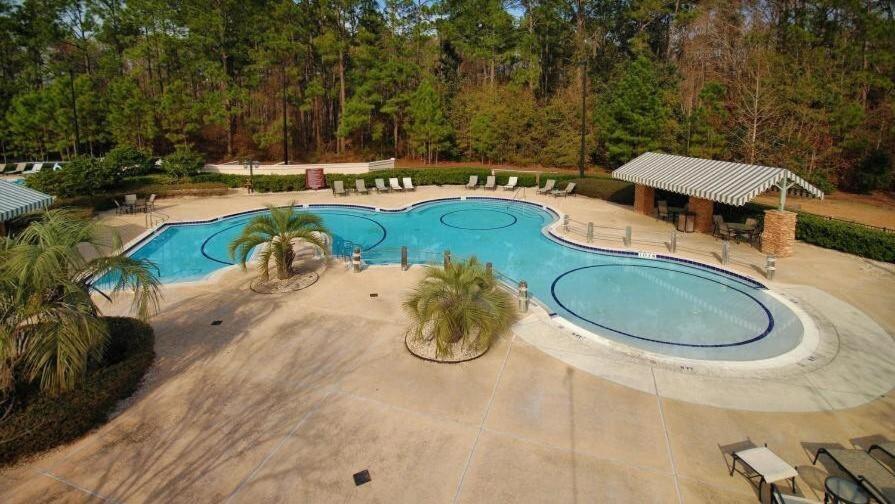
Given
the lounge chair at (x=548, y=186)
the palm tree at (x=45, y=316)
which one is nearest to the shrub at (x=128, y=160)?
the palm tree at (x=45, y=316)

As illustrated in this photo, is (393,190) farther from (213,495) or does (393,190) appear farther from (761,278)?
(213,495)

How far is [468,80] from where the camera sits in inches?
1590

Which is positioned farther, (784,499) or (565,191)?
(565,191)

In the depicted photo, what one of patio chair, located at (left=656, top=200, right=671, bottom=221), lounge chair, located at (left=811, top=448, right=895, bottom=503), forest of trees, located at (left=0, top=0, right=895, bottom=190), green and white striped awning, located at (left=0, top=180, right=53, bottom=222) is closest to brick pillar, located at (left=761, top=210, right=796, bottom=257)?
patio chair, located at (left=656, top=200, right=671, bottom=221)

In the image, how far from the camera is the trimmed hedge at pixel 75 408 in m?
6.12

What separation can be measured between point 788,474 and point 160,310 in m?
11.3

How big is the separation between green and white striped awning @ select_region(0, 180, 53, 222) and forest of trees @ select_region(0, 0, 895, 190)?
55.3 feet

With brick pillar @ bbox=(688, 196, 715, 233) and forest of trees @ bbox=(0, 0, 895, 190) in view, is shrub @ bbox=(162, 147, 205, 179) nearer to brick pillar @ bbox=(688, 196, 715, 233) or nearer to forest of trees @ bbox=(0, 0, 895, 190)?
forest of trees @ bbox=(0, 0, 895, 190)

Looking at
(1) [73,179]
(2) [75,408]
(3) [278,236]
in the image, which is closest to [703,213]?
(3) [278,236]

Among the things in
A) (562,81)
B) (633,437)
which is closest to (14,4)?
(562,81)

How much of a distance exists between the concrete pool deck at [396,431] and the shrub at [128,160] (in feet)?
56.4

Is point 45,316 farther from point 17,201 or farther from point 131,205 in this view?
point 131,205

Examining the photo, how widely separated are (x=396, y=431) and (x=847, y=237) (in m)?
14.5

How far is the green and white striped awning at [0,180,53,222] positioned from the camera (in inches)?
510
